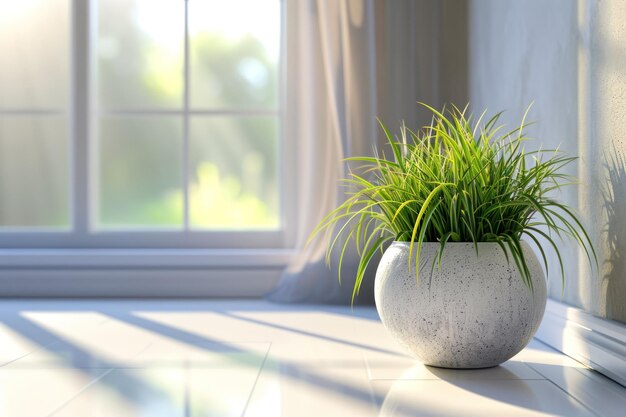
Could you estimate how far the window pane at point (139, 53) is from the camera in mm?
3566

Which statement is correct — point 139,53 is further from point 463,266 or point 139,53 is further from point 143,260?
point 463,266

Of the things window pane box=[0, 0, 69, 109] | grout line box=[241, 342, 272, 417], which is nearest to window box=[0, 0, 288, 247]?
window pane box=[0, 0, 69, 109]

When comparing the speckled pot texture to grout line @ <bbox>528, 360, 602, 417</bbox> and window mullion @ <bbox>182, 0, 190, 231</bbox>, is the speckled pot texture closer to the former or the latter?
grout line @ <bbox>528, 360, 602, 417</bbox>

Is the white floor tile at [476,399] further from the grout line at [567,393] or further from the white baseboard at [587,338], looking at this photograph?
the white baseboard at [587,338]

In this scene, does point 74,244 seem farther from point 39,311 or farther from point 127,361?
point 127,361

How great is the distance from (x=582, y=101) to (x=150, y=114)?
86.2 inches

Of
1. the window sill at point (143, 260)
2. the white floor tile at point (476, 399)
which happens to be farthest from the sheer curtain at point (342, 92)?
the white floor tile at point (476, 399)

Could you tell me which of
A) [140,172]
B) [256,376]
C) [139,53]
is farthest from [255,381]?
[139,53]

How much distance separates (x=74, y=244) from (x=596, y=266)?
2.44 m

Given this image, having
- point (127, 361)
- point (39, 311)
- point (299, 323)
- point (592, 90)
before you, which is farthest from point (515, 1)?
point (39, 311)

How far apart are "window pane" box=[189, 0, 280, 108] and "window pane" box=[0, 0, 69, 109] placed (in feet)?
2.16

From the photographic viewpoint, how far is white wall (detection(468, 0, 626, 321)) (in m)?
1.73

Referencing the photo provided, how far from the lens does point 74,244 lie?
346 centimetres

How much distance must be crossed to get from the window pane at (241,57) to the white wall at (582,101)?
4.29ft
